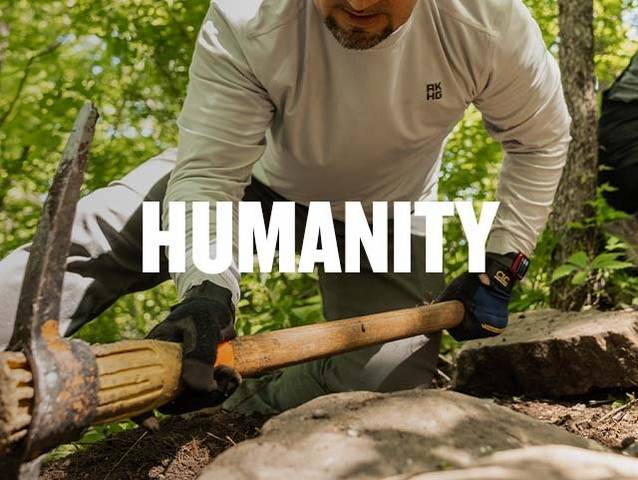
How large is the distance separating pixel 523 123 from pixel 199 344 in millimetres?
2026

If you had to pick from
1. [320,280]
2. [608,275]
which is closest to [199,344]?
[320,280]

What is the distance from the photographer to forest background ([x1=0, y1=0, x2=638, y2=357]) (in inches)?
216

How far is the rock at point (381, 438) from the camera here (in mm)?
1643

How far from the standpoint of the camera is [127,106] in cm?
695

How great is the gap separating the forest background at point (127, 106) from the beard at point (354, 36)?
92.0 inches

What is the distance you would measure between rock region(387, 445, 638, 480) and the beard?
1.67 meters

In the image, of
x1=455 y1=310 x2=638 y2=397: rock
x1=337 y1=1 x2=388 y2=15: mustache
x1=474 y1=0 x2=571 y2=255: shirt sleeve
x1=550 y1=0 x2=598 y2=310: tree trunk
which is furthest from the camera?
x1=550 y1=0 x2=598 y2=310: tree trunk

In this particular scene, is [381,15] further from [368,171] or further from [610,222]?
[610,222]

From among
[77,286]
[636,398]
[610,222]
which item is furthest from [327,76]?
[610,222]

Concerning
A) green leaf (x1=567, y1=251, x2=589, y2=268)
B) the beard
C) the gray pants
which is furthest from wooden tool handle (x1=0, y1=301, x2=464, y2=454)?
green leaf (x1=567, y1=251, x2=589, y2=268)

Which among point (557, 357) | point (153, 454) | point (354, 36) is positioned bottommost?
point (153, 454)

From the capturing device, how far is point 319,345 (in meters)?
2.32

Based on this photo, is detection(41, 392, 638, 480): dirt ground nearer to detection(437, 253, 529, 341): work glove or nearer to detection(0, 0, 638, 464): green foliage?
detection(437, 253, 529, 341): work glove

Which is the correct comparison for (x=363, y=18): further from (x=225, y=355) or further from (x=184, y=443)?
(x=184, y=443)
